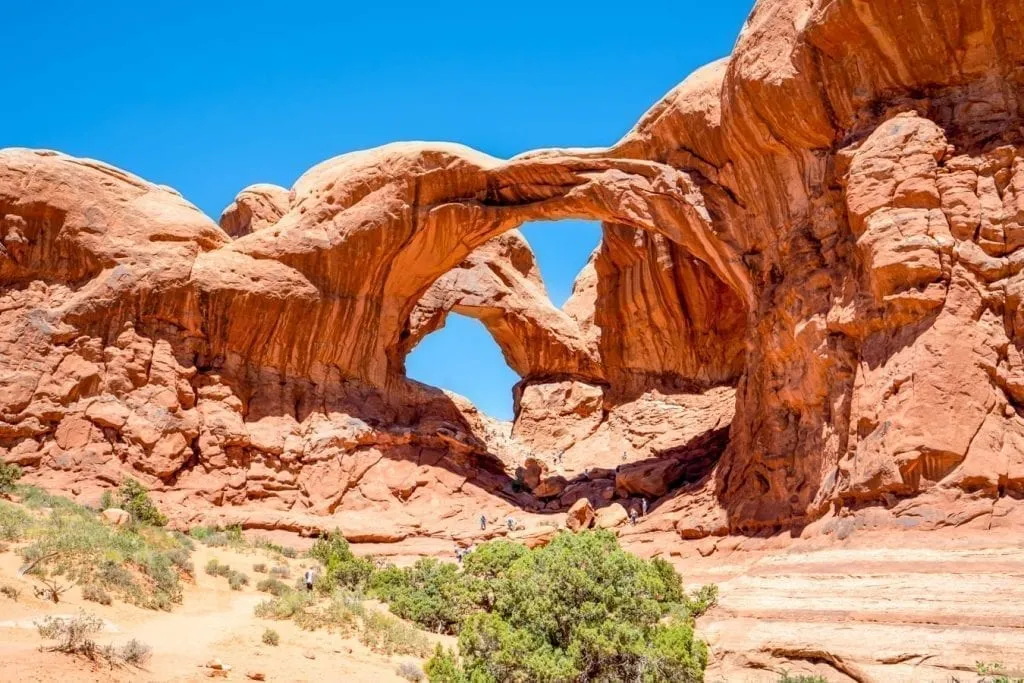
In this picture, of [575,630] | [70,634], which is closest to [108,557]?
[70,634]

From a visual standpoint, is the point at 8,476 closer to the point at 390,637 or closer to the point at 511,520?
the point at 390,637

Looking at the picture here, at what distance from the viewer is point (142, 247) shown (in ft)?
76.9

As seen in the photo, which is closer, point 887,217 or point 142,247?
point 887,217

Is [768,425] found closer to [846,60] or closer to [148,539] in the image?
[846,60]

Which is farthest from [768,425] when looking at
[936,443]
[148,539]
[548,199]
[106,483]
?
[106,483]

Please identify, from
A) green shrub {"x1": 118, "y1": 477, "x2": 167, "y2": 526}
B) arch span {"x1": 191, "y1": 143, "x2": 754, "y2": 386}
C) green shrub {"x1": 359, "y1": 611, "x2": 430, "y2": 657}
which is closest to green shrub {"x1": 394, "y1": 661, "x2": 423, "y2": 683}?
green shrub {"x1": 359, "y1": 611, "x2": 430, "y2": 657}

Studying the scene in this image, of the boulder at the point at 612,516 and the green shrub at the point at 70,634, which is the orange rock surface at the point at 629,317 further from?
the green shrub at the point at 70,634

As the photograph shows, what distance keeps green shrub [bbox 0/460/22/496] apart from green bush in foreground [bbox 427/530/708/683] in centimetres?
1233

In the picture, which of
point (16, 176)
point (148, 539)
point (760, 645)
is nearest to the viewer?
point (760, 645)

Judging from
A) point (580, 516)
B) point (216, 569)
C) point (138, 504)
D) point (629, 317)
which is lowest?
point (216, 569)

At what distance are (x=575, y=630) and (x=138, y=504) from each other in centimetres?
1261

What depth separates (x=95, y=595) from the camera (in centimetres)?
1292

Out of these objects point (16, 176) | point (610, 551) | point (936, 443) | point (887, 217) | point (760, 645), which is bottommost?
point (760, 645)

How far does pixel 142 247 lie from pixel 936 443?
18.8m
